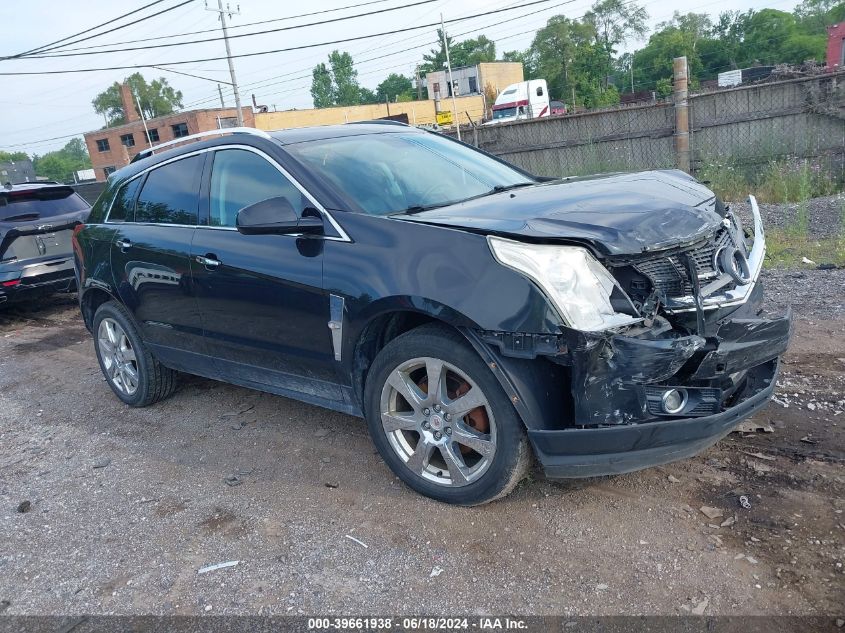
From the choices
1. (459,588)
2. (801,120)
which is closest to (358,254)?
(459,588)

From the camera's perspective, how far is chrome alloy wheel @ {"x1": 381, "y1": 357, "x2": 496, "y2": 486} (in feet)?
10.1

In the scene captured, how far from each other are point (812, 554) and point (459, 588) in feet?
4.63

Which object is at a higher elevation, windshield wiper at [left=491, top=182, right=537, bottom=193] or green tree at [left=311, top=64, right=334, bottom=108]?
green tree at [left=311, top=64, right=334, bottom=108]

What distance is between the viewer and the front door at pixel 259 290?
3.56m

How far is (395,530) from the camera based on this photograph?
3.19 m

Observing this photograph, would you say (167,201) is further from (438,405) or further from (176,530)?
(438,405)

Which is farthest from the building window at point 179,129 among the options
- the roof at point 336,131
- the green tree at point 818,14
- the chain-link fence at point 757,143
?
the green tree at point 818,14

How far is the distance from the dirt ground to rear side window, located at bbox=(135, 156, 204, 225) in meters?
1.49

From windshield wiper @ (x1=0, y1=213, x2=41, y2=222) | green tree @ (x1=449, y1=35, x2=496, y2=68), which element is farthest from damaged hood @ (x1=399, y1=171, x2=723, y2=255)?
green tree @ (x1=449, y1=35, x2=496, y2=68)

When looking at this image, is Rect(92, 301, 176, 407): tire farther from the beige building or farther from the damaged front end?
the beige building

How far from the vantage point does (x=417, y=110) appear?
52.8m

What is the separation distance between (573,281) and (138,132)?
64323 mm

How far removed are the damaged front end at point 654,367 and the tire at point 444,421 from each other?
17 centimetres

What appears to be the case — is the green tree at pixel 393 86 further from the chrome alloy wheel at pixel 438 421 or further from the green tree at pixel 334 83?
the chrome alloy wheel at pixel 438 421
